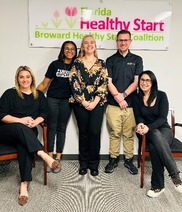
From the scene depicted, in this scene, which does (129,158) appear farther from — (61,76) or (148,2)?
(148,2)

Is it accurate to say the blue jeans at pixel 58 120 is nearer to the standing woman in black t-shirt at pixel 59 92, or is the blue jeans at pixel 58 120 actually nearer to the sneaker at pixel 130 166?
the standing woman in black t-shirt at pixel 59 92

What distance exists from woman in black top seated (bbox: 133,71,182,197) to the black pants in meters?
0.44

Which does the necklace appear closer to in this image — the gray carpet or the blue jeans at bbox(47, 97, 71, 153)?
the blue jeans at bbox(47, 97, 71, 153)

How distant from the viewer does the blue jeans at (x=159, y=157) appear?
2422 millimetres

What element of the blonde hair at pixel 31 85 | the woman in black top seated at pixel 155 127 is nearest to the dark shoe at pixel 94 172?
the woman in black top seated at pixel 155 127

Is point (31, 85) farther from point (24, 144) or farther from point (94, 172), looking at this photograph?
point (94, 172)

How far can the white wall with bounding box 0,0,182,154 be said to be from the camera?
2.93m

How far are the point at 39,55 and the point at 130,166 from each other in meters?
1.72

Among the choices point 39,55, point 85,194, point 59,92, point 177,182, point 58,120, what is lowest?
point 85,194

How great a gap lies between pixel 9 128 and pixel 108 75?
120 centimetres

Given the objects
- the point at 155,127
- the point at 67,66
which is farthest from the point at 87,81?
the point at 155,127

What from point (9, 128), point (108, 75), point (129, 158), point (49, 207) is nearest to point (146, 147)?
point (129, 158)

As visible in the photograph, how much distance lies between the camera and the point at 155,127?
8.61ft

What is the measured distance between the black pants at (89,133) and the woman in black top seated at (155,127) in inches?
17.2
